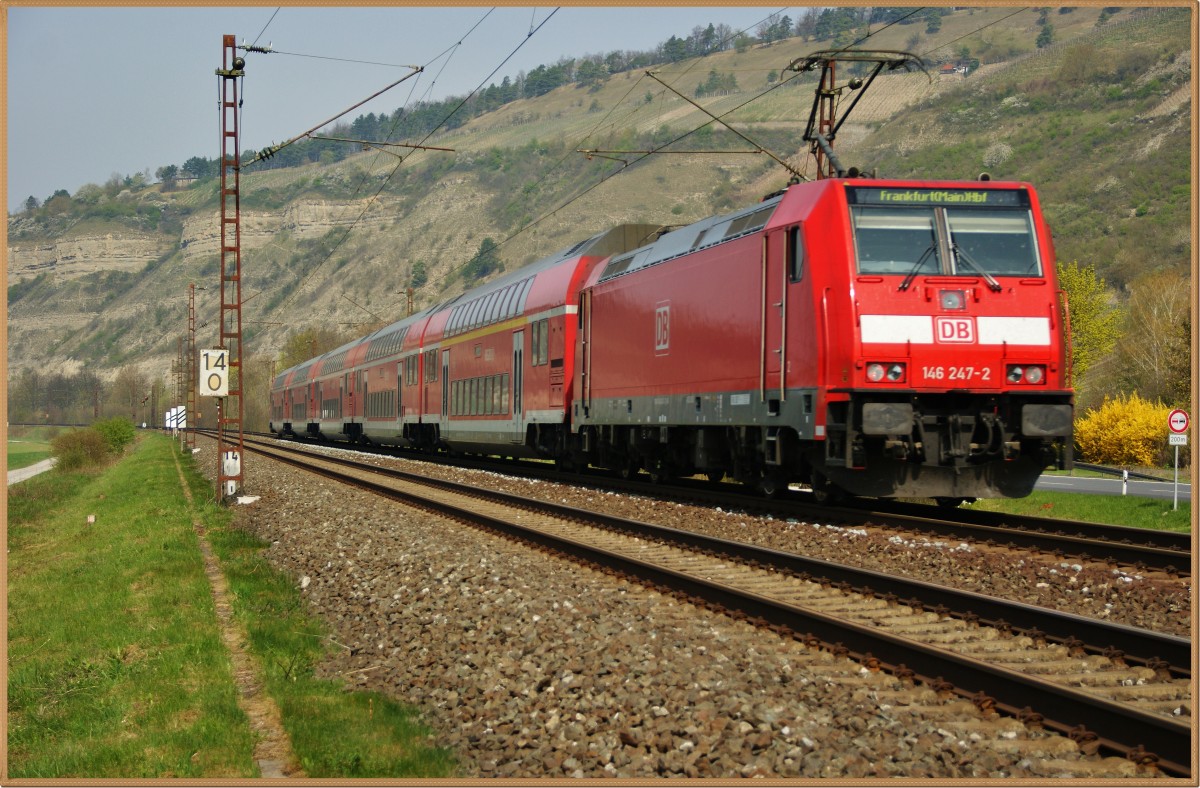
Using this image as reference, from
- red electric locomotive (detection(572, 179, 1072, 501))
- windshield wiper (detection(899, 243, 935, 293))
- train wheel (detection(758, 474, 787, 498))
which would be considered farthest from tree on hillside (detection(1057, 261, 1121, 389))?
windshield wiper (detection(899, 243, 935, 293))

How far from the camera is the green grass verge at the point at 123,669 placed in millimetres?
6062

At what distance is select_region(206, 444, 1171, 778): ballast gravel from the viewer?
5.38 meters

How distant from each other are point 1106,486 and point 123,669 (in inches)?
1198

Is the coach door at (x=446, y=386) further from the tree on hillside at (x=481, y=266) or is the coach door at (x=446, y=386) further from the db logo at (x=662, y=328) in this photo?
the tree on hillside at (x=481, y=266)

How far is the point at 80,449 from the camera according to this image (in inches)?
2349

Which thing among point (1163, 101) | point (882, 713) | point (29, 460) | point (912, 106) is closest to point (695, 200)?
point (912, 106)

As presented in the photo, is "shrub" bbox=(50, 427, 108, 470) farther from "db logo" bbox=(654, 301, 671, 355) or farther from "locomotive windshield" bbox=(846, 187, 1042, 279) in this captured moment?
"locomotive windshield" bbox=(846, 187, 1042, 279)

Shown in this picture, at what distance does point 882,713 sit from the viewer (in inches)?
Result: 233

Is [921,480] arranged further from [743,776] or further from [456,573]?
[743,776]

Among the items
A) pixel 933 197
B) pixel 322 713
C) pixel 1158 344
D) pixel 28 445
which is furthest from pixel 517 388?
pixel 28 445

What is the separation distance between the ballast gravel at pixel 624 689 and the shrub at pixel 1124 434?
38.4m

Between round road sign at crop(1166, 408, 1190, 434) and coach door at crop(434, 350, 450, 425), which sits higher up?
coach door at crop(434, 350, 450, 425)

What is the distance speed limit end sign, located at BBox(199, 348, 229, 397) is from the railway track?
8058 millimetres

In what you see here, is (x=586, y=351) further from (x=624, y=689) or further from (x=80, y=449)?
(x=80, y=449)
